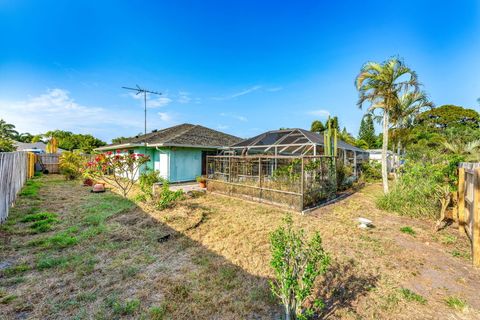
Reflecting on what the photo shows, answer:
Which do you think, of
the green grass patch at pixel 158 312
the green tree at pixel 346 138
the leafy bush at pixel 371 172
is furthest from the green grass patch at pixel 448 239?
the green tree at pixel 346 138

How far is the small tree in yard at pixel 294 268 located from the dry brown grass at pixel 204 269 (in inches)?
19.7

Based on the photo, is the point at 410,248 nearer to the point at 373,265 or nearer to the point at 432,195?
the point at 373,265

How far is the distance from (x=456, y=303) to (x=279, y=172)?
5.92 meters

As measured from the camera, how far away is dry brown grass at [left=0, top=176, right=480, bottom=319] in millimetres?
2617

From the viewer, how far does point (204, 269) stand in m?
3.55

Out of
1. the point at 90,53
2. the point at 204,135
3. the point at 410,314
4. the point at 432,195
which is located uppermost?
the point at 90,53

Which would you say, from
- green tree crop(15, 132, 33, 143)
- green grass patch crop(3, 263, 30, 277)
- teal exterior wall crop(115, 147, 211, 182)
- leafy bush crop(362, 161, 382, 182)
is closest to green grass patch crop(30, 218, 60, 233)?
green grass patch crop(3, 263, 30, 277)

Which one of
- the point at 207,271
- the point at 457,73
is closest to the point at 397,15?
the point at 457,73

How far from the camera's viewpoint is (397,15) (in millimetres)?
8586

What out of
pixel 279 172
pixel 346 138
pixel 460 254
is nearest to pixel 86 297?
pixel 279 172

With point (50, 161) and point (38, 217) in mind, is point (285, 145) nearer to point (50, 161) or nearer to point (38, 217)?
point (38, 217)

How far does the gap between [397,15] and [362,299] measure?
451 inches

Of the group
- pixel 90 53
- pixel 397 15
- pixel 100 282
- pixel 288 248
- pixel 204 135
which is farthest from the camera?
pixel 204 135

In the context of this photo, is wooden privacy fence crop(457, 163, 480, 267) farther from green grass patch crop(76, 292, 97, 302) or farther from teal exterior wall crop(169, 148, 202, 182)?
teal exterior wall crop(169, 148, 202, 182)
